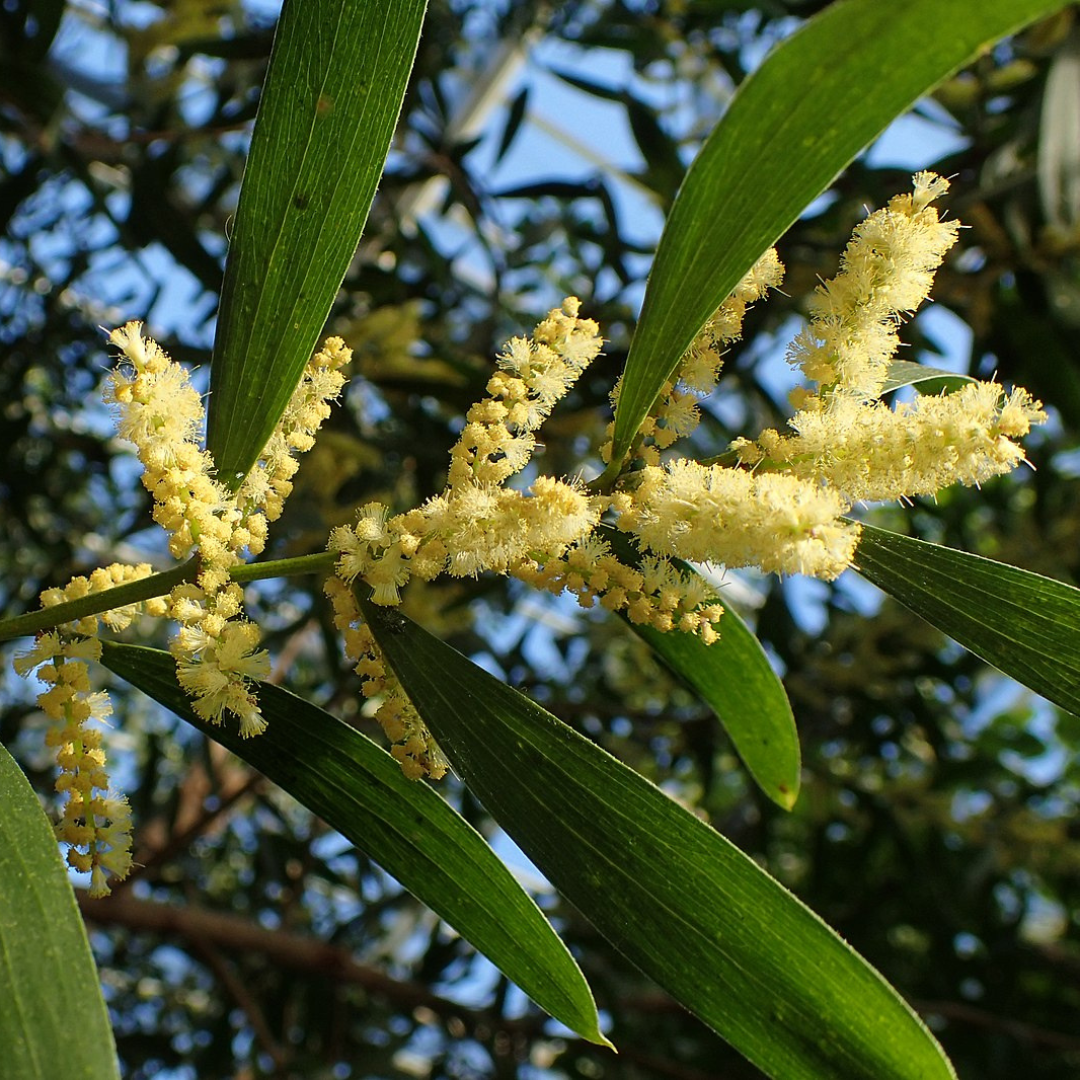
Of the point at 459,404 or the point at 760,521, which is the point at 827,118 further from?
the point at 459,404

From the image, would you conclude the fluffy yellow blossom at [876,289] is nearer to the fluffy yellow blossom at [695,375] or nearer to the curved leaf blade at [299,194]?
the fluffy yellow blossom at [695,375]

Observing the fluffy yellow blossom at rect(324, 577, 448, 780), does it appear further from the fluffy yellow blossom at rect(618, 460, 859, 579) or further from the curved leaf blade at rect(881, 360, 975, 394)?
the curved leaf blade at rect(881, 360, 975, 394)

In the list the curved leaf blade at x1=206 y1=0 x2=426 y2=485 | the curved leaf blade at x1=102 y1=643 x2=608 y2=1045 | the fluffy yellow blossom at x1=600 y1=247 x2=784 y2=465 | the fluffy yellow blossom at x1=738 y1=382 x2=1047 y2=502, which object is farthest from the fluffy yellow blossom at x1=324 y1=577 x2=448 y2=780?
the fluffy yellow blossom at x1=738 y1=382 x2=1047 y2=502

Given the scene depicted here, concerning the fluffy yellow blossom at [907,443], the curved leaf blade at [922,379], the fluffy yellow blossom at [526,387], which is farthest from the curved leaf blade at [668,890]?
the curved leaf blade at [922,379]

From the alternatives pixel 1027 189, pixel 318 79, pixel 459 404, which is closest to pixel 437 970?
pixel 459 404

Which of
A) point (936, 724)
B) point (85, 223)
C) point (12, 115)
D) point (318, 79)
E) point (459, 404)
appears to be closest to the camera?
point (318, 79)

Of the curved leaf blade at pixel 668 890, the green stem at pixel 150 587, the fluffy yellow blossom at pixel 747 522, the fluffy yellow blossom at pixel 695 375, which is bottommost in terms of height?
the curved leaf blade at pixel 668 890
